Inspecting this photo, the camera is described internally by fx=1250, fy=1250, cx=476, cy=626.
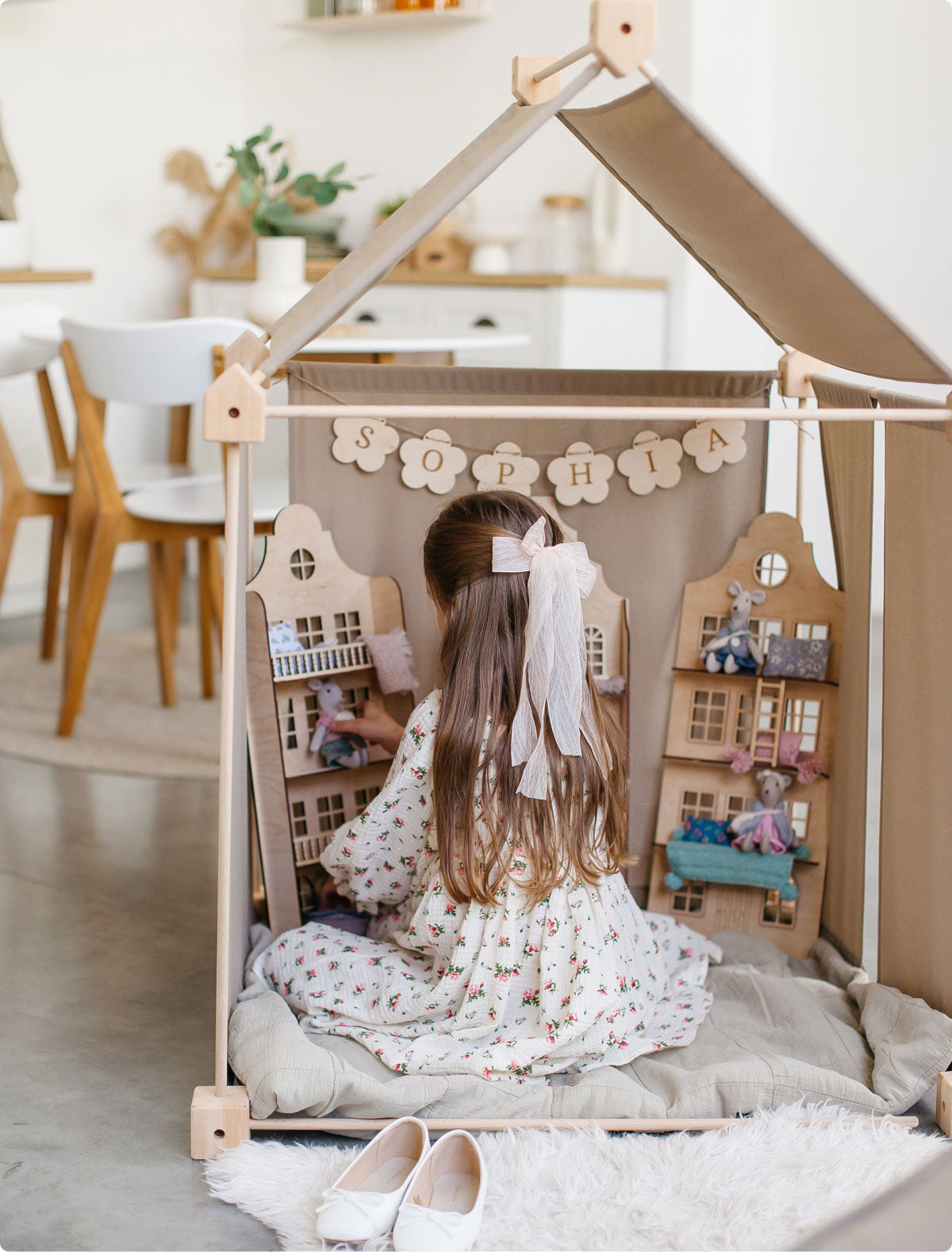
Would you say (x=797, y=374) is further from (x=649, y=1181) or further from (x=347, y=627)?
(x=649, y=1181)

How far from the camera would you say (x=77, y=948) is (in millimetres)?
2016

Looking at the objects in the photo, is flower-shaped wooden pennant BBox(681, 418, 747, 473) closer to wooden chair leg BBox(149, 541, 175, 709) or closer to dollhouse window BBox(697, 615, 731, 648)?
dollhouse window BBox(697, 615, 731, 648)

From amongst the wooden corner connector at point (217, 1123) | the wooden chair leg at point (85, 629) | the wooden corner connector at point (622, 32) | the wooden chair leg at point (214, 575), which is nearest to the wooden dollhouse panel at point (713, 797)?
the wooden corner connector at point (217, 1123)

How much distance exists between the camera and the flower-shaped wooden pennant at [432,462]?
191 centimetres

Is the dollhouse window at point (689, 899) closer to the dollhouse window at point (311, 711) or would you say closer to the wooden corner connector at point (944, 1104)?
the wooden corner connector at point (944, 1104)

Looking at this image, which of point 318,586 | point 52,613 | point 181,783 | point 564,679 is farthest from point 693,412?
point 52,613

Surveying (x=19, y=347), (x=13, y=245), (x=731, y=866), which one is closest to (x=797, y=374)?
(x=731, y=866)

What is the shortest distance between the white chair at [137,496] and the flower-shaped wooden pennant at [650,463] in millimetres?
971

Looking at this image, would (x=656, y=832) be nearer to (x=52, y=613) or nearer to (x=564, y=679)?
(x=564, y=679)

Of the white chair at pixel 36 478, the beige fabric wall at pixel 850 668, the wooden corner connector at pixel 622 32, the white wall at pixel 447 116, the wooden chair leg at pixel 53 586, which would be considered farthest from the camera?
the white wall at pixel 447 116

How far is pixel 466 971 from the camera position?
1559 mm

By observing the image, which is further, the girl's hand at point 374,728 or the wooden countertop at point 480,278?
the wooden countertop at point 480,278

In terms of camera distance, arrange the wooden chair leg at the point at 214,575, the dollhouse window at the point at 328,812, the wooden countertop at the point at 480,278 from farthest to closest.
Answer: the wooden countertop at the point at 480,278, the wooden chair leg at the point at 214,575, the dollhouse window at the point at 328,812

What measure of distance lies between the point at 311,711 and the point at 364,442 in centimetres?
42
